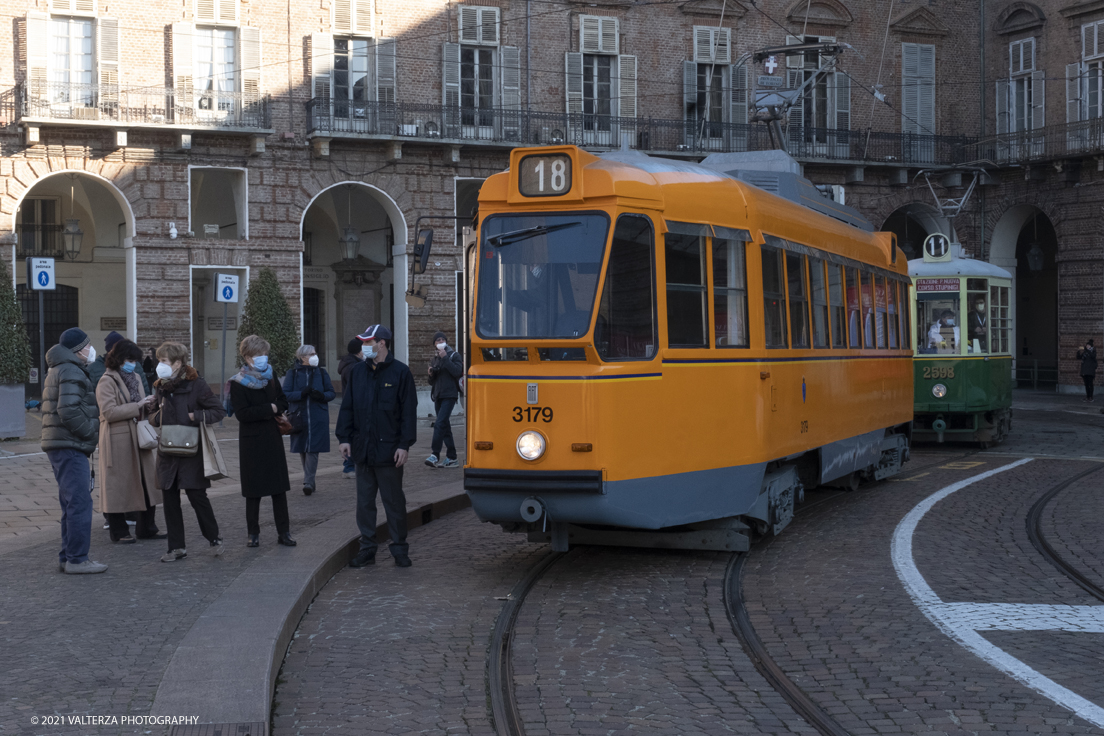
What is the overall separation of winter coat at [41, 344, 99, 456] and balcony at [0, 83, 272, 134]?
59.8 ft

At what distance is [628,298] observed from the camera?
8367 millimetres

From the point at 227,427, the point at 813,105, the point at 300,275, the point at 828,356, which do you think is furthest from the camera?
the point at 813,105

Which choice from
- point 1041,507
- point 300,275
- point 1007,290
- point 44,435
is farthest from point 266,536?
point 300,275

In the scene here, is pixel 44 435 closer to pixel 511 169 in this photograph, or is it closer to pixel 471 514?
pixel 511 169

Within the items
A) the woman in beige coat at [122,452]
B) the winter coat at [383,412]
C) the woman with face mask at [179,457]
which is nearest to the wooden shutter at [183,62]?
the woman in beige coat at [122,452]

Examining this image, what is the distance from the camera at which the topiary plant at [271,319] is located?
26578mm

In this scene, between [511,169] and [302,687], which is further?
[511,169]

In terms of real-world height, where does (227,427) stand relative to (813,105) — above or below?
below

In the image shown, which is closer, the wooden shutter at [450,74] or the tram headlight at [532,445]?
the tram headlight at [532,445]

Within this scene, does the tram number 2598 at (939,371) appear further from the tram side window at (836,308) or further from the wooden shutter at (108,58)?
the wooden shutter at (108,58)

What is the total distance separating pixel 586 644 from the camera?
273 inches

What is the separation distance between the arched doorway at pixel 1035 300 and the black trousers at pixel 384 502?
2955 centimetres

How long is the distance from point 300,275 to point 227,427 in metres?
4.61

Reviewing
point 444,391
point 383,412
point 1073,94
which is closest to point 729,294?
point 383,412
